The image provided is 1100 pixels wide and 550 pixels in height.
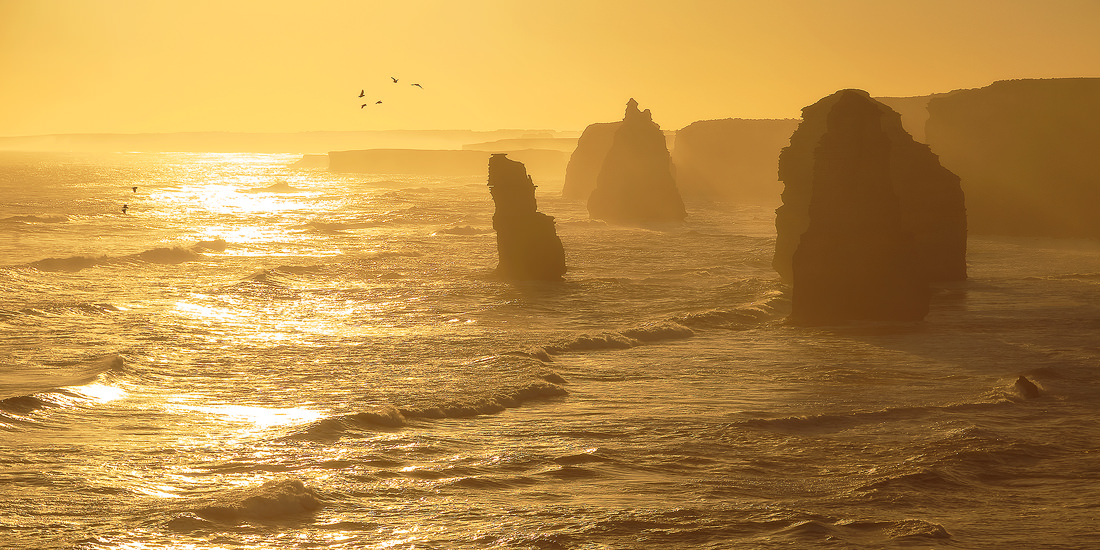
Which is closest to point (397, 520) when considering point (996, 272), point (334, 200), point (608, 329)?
point (608, 329)

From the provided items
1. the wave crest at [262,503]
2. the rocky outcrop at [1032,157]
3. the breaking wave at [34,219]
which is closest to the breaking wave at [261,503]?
the wave crest at [262,503]

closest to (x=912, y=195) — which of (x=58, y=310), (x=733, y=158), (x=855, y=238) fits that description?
(x=855, y=238)

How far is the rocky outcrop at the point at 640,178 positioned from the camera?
344 feet

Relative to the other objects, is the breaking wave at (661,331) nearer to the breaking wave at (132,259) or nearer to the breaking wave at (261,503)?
the breaking wave at (261,503)

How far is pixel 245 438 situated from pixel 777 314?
23862mm

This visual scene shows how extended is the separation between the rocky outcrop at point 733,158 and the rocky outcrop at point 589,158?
16344 millimetres

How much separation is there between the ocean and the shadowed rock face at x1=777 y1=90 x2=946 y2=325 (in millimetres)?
1287

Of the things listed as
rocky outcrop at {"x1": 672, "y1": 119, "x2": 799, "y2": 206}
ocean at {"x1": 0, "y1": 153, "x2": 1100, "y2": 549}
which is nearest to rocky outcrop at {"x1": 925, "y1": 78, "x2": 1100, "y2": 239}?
ocean at {"x1": 0, "y1": 153, "x2": 1100, "y2": 549}

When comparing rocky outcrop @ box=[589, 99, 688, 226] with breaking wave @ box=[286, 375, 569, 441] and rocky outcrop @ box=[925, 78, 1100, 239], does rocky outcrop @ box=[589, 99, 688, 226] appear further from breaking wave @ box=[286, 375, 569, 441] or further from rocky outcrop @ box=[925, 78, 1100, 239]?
breaking wave @ box=[286, 375, 569, 441]

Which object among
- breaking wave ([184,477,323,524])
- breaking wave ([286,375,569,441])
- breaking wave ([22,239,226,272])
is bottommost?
breaking wave ([22,239,226,272])

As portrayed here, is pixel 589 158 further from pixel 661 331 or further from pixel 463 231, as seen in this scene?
pixel 661 331

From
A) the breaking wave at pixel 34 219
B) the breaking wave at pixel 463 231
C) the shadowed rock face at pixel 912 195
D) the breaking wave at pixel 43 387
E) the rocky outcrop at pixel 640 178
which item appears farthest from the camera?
the rocky outcrop at pixel 640 178

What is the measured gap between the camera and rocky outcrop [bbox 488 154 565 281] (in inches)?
2148

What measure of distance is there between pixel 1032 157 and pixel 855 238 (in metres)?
46.0
